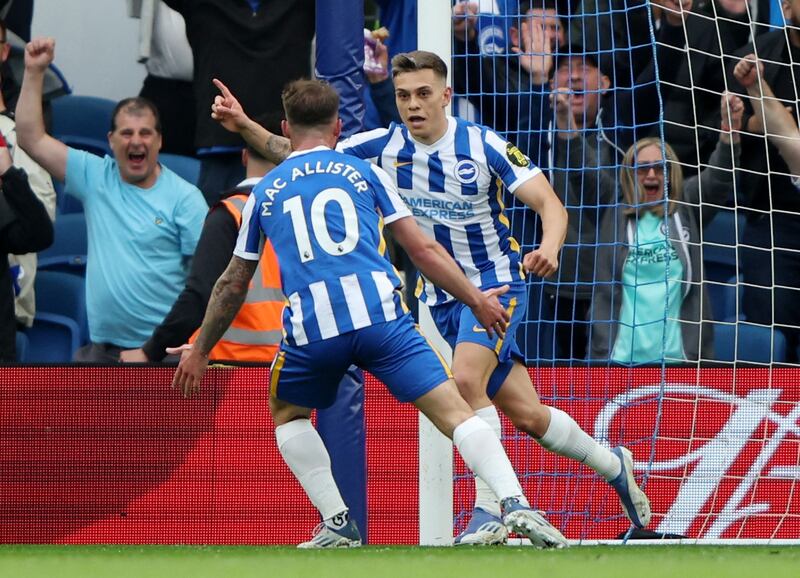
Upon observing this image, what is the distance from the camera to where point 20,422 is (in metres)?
7.74

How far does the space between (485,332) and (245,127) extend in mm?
1412

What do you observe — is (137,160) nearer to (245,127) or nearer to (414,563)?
(245,127)

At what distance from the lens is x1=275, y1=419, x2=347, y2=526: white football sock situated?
6.07m

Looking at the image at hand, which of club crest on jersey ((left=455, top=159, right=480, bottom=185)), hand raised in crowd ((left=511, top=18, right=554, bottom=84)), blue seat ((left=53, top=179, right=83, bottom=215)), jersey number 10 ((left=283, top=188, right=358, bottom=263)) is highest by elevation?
hand raised in crowd ((left=511, top=18, right=554, bottom=84))

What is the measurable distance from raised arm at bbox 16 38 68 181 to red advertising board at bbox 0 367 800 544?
151 cm

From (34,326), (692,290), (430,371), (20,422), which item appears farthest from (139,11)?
(430,371)

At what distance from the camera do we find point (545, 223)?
6.31m

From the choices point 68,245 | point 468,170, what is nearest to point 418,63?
point 468,170

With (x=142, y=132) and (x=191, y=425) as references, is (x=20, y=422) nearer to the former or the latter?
(x=191, y=425)

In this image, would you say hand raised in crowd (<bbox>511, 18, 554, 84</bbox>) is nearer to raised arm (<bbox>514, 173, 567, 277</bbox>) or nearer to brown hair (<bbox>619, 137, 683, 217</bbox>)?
brown hair (<bbox>619, 137, 683, 217</bbox>)

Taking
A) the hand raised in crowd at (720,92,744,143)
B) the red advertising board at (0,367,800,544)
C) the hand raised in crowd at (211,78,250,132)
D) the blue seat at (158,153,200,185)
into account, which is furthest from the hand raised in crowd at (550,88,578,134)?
the blue seat at (158,153,200,185)

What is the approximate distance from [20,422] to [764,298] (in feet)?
14.4

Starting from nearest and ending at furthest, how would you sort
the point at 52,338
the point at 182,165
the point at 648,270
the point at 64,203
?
the point at 648,270 → the point at 52,338 → the point at 182,165 → the point at 64,203

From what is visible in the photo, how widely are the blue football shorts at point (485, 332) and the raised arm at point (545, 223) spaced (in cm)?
42
